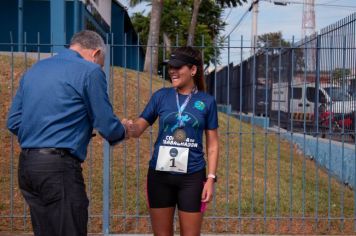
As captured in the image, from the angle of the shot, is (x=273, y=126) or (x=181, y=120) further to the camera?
(x=273, y=126)

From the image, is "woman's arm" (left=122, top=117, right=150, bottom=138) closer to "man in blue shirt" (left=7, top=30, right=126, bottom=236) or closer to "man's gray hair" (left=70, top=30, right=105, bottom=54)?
"man in blue shirt" (left=7, top=30, right=126, bottom=236)

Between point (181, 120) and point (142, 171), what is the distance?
15.5 feet

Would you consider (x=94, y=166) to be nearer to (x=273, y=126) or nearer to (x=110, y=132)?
(x=110, y=132)

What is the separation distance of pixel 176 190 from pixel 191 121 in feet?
1.60

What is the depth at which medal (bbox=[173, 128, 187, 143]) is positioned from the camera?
4.19m

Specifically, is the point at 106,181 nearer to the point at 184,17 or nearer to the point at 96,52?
the point at 96,52

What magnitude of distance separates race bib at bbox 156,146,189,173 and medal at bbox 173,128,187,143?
2.4 inches

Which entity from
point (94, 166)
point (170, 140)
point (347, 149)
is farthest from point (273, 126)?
point (170, 140)

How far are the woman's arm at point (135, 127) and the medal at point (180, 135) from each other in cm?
27

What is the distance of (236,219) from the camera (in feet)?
24.2

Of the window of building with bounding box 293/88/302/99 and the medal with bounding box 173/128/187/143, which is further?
the window of building with bounding box 293/88/302/99

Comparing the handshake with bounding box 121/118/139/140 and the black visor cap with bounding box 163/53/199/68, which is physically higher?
the black visor cap with bounding box 163/53/199/68

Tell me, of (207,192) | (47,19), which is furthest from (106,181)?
(47,19)

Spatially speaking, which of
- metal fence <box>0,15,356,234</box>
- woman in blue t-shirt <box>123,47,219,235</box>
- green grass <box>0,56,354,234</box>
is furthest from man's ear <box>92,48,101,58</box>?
green grass <box>0,56,354,234</box>
